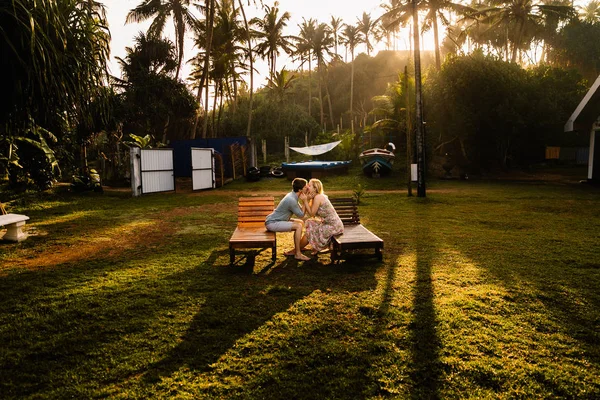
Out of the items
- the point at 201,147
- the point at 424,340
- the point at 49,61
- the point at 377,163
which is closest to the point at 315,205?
the point at 424,340

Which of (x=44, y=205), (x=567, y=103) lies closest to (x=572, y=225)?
(x=44, y=205)

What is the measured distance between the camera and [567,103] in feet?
82.6

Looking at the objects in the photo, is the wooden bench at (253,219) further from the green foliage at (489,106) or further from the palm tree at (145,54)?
the palm tree at (145,54)

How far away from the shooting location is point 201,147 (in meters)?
24.0

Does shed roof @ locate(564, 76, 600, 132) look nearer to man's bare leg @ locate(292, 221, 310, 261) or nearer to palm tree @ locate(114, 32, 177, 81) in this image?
man's bare leg @ locate(292, 221, 310, 261)

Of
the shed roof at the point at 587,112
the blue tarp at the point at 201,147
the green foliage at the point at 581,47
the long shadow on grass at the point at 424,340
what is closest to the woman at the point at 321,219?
the long shadow on grass at the point at 424,340

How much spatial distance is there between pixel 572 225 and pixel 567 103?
2062 centimetres

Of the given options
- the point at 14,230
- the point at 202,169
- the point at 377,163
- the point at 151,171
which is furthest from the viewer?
the point at 377,163

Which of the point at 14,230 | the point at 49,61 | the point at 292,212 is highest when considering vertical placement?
the point at 49,61

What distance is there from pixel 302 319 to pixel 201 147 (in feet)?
69.9

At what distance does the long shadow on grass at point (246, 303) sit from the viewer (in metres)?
3.07

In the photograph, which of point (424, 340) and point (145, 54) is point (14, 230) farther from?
point (145, 54)

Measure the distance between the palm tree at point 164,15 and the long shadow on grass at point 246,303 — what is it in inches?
1020

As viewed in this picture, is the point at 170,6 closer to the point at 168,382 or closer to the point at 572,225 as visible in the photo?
the point at 572,225
